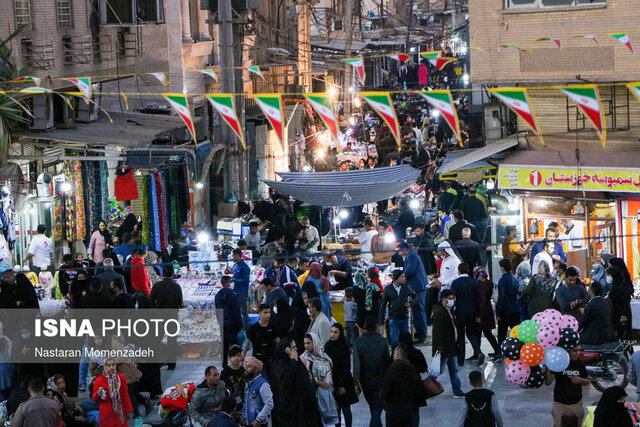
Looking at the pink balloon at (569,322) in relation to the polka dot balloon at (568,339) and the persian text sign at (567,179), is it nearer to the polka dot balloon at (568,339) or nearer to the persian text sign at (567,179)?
the polka dot balloon at (568,339)

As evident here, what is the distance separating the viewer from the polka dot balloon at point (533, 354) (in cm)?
1288

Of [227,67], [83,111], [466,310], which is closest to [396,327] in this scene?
[466,310]

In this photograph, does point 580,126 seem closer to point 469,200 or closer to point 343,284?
→ point 469,200

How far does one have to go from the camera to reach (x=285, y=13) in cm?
3744

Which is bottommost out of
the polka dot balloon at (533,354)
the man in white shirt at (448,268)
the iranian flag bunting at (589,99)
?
the polka dot balloon at (533,354)

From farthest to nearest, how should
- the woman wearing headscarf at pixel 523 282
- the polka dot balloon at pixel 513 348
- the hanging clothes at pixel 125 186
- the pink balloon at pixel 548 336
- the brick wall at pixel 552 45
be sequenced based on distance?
1. the hanging clothes at pixel 125 186
2. the brick wall at pixel 552 45
3. the woman wearing headscarf at pixel 523 282
4. the polka dot balloon at pixel 513 348
5. the pink balloon at pixel 548 336

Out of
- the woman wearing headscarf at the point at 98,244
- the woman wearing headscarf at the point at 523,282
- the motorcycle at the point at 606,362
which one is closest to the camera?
the motorcycle at the point at 606,362

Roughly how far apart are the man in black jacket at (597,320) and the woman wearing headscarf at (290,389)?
4067 mm

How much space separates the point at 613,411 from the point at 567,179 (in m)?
8.73

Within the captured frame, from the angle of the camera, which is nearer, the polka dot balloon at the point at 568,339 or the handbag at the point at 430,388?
A: the handbag at the point at 430,388

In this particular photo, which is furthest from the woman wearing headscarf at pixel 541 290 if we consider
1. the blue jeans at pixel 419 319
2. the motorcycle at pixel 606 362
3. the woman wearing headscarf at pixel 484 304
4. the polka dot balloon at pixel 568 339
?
the polka dot balloon at pixel 568 339

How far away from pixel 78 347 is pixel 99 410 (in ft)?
8.58

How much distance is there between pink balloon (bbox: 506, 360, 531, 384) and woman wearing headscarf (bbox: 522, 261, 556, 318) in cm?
246

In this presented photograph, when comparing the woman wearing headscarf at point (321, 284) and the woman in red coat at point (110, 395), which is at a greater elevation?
the woman wearing headscarf at point (321, 284)
